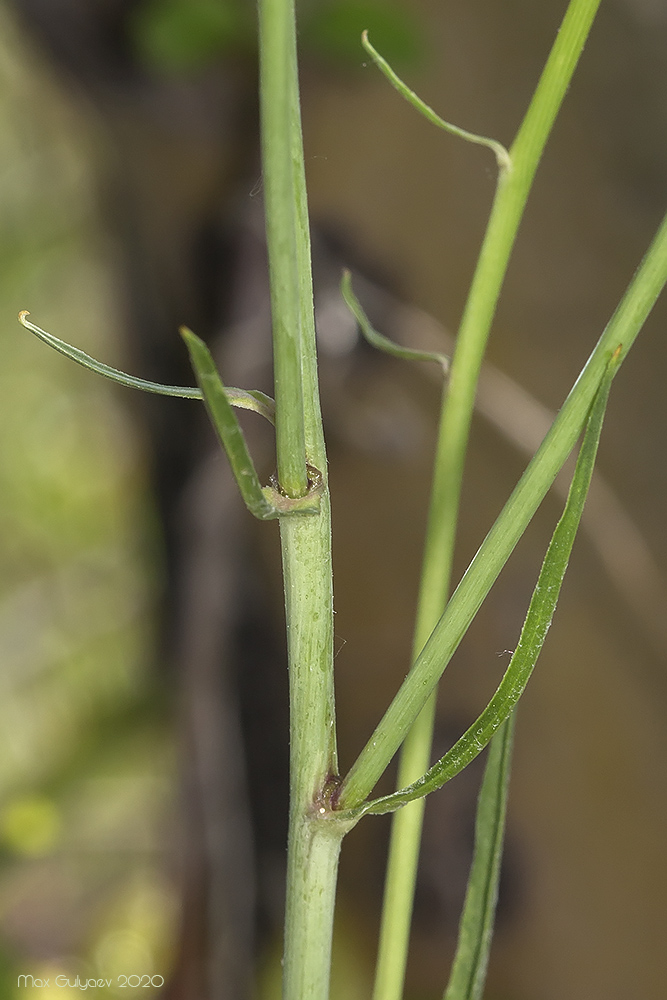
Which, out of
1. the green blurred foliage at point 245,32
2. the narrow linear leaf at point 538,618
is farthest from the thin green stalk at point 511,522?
the green blurred foliage at point 245,32

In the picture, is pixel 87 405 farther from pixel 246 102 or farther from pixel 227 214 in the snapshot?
pixel 246 102

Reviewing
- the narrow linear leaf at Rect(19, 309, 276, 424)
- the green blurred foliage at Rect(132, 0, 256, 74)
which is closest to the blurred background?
the green blurred foliage at Rect(132, 0, 256, 74)

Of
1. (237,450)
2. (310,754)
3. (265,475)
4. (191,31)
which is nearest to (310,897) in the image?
(310,754)

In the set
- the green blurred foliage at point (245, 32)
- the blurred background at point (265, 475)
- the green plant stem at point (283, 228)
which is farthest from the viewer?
the green blurred foliage at point (245, 32)

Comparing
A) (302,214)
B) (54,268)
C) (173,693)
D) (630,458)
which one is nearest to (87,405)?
(54,268)

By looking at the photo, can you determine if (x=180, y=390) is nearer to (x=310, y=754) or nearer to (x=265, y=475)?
(x=310, y=754)

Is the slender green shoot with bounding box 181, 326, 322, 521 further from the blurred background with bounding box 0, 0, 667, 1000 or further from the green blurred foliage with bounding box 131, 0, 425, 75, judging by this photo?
the green blurred foliage with bounding box 131, 0, 425, 75

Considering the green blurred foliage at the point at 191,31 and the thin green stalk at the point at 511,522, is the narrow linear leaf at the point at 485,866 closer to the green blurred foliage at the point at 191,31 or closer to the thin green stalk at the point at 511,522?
the thin green stalk at the point at 511,522
